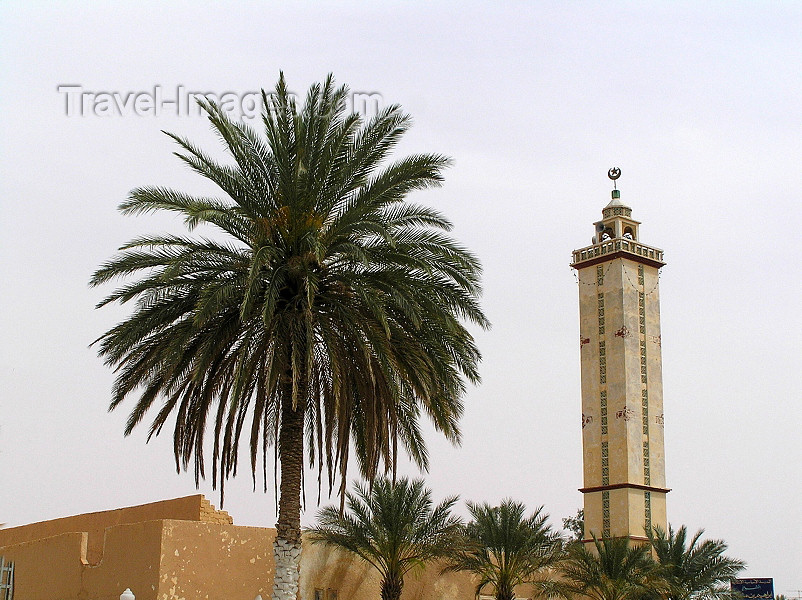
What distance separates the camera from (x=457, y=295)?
16672 millimetres

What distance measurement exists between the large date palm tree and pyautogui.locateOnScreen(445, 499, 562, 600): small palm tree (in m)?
11.8

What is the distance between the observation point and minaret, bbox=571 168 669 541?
37.6 m

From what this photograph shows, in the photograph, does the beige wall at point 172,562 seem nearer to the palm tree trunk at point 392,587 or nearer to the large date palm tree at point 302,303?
the palm tree trunk at point 392,587

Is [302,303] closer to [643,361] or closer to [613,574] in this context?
[613,574]

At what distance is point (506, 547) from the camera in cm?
2772

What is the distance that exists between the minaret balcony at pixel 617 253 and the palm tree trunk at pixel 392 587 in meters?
18.3

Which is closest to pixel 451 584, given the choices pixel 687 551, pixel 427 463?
pixel 687 551

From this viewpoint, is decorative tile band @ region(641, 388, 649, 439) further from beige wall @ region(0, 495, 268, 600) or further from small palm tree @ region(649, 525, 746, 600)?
beige wall @ region(0, 495, 268, 600)

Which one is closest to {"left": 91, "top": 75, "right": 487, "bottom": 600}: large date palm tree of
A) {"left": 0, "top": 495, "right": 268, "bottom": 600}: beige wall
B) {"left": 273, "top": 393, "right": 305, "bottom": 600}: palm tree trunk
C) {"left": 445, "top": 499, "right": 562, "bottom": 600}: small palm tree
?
{"left": 273, "top": 393, "right": 305, "bottom": 600}: palm tree trunk

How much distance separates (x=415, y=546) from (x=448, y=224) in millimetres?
11612

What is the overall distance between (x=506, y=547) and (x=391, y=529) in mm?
3904

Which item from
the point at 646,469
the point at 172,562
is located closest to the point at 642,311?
the point at 646,469

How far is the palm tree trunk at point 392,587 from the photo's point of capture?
2557cm

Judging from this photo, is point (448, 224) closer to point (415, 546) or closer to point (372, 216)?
point (372, 216)
